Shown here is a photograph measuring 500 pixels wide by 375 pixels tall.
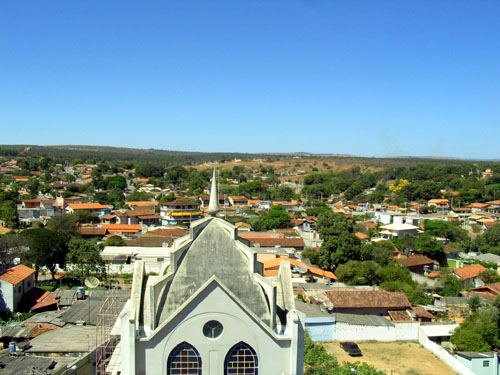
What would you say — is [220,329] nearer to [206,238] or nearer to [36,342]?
[206,238]

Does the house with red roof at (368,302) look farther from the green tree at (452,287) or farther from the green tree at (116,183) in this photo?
the green tree at (116,183)

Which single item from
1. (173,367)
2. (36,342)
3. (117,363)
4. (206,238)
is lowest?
(36,342)

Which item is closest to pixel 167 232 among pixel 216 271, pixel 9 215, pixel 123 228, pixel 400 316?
pixel 123 228

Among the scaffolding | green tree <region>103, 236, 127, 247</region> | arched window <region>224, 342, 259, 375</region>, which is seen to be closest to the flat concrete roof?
the scaffolding

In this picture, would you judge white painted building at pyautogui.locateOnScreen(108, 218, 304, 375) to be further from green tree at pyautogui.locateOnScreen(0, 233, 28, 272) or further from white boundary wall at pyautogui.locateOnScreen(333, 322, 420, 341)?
green tree at pyautogui.locateOnScreen(0, 233, 28, 272)

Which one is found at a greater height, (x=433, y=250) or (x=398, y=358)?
(x=433, y=250)

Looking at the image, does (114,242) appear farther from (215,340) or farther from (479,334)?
(215,340)

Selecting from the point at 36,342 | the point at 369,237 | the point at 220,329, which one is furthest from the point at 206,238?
the point at 369,237
